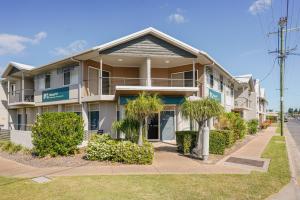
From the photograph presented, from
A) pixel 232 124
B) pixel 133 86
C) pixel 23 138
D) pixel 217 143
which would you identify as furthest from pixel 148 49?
pixel 23 138

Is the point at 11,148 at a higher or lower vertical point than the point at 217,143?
lower

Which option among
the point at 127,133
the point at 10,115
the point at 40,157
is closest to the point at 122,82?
the point at 127,133

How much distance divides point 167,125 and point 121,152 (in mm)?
8412

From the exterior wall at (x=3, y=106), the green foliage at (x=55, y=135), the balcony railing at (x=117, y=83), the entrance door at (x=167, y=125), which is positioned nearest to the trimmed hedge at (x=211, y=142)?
the entrance door at (x=167, y=125)

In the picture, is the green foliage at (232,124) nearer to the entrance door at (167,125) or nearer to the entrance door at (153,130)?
the entrance door at (167,125)

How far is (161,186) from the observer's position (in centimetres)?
751

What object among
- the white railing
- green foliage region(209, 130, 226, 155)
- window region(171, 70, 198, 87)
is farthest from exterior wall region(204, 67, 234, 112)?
green foliage region(209, 130, 226, 155)

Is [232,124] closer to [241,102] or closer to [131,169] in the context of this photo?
[131,169]

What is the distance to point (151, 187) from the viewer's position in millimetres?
7398

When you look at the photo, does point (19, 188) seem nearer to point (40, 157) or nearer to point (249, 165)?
point (40, 157)

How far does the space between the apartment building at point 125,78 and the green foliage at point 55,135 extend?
13.1 ft

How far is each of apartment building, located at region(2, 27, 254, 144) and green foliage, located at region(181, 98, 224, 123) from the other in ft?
13.3

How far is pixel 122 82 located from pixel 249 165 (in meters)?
12.9

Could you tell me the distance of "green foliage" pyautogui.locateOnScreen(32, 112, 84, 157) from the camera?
12.3 m
